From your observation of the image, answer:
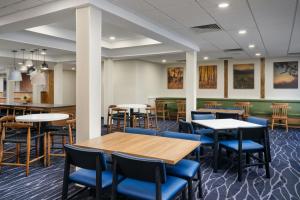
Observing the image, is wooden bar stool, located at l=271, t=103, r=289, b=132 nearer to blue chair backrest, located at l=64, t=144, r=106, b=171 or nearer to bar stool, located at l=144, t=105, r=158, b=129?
bar stool, located at l=144, t=105, r=158, b=129

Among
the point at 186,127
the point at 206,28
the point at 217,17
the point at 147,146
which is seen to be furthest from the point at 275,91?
the point at 147,146

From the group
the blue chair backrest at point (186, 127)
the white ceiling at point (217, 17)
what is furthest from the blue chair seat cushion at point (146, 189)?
the white ceiling at point (217, 17)

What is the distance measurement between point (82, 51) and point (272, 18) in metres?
3.28

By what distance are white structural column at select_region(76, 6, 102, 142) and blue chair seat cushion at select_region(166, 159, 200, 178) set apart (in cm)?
119

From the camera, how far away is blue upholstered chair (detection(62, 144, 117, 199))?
78.7 inches

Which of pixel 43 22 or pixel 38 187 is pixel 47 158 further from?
pixel 43 22

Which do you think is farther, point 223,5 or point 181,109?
point 181,109

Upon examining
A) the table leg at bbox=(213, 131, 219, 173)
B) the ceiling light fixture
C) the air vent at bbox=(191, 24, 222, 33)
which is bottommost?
the table leg at bbox=(213, 131, 219, 173)

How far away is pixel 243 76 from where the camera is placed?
30.1 feet

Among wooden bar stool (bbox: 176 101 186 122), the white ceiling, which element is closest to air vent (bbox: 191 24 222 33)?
the white ceiling

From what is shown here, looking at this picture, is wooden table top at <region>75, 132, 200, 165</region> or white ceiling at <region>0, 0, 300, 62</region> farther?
white ceiling at <region>0, 0, 300, 62</region>

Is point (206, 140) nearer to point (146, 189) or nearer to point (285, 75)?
point (146, 189)

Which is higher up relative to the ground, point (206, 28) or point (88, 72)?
point (206, 28)

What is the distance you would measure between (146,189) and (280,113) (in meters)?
7.65
